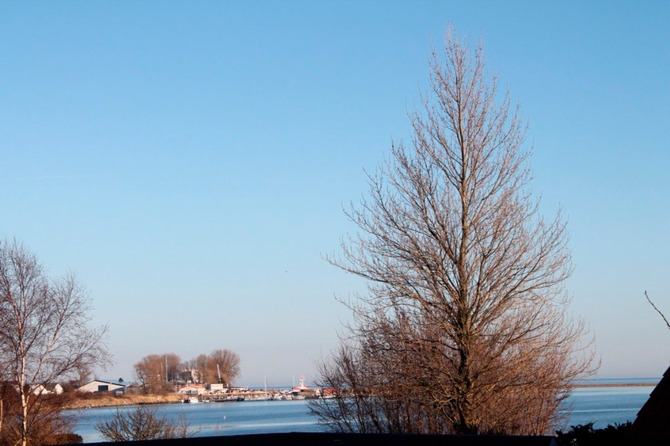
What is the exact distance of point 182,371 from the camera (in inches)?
6117

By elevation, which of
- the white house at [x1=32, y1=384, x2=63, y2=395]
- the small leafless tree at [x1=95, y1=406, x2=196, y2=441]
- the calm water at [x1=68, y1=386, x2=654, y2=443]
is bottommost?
the calm water at [x1=68, y1=386, x2=654, y2=443]

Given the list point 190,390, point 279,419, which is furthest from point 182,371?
point 279,419

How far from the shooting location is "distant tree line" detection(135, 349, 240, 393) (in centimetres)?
12190

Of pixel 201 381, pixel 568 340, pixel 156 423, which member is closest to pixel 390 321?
pixel 568 340

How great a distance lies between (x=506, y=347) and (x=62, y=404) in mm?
26290

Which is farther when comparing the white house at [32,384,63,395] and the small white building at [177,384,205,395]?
the small white building at [177,384,205,395]

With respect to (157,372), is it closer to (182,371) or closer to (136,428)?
(182,371)

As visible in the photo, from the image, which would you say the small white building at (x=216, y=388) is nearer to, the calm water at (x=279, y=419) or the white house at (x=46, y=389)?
the calm water at (x=279, y=419)

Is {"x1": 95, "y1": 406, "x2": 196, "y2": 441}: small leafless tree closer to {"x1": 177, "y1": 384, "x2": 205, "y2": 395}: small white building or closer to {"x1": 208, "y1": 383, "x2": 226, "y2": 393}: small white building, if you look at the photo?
{"x1": 177, "y1": 384, "x2": 205, "y2": 395}: small white building

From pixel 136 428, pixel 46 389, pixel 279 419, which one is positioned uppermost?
pixel 46 389

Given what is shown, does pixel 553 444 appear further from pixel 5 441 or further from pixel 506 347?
pixel 5 441

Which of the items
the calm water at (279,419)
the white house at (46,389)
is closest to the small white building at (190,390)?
the calm water at (279,419)

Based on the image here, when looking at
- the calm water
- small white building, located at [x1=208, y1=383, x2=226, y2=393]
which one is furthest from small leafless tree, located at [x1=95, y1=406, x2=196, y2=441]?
small white building, located at [x1=208, y1=383, x2=226, y2=393]

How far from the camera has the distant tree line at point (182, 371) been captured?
400 ft
